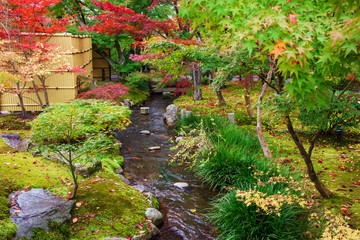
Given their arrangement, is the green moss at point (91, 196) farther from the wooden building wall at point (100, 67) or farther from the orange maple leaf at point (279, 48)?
the wooden building wall at point (100, 67)

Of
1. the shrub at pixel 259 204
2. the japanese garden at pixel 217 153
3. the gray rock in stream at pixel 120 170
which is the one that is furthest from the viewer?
the gray rock in stream at pixel 120 170

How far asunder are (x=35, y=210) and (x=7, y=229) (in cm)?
46

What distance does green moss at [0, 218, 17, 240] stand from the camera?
3191 mm

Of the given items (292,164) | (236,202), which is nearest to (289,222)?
(236,202)

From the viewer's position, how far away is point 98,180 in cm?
507

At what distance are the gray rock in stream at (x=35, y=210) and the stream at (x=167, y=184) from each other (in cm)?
151

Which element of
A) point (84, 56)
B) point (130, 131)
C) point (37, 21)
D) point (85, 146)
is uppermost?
point (37, 21)

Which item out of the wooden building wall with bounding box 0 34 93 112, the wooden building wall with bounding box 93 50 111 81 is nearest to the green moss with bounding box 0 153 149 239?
the wooden building wall with bounding box 0 34 93 112

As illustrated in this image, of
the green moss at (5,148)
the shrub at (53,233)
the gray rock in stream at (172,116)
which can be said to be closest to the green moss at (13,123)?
the green moss at (5,148)

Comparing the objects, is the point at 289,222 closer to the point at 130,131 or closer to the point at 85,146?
the point at 85,146

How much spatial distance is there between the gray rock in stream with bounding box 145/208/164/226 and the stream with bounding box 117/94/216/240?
0.12m

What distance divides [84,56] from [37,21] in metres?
4.98

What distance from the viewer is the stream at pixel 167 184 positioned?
446 centimetres

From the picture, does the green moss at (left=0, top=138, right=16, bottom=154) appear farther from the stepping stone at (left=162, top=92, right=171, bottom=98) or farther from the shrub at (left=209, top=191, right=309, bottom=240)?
the stepping stone at (left=162, top=92, right=171, bottom=98)
